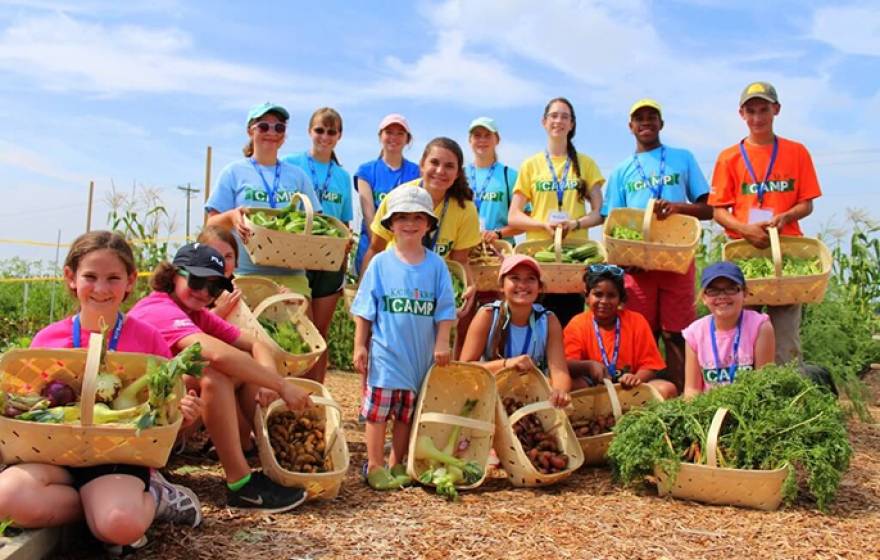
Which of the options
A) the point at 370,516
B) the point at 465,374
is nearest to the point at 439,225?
the point at 465,374

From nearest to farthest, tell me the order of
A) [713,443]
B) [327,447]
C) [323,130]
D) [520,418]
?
[713,443] → [327,447] → [520,418] → [323,130]

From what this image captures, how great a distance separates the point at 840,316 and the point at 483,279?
4086mm

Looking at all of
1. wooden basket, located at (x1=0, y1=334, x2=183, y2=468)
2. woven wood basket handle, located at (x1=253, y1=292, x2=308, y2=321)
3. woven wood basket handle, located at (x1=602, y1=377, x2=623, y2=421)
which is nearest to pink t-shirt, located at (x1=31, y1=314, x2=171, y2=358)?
wooden basket, located at (x1=0, y1=334, x2=183, y2=468)

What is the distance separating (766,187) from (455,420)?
2799mm

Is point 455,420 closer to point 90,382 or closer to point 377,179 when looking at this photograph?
point 90,382

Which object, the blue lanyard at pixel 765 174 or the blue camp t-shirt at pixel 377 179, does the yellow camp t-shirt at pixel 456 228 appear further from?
the blue lanyard at pixel 765 174

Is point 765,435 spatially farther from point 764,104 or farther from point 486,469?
point 764,104

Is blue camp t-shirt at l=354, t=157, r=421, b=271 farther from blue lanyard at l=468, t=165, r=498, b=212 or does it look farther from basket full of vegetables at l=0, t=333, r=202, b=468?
basket full of vegetables at l=0, t=333, r=202, b=468

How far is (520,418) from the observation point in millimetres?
4867

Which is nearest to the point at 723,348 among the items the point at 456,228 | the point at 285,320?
the point at 456,228

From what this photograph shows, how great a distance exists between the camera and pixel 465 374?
193 inches

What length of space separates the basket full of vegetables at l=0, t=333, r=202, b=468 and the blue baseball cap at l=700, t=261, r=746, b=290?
3.12 m

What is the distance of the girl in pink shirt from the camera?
5.03m

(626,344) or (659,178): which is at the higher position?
(659,178)
